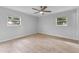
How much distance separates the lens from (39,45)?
6.15 ft

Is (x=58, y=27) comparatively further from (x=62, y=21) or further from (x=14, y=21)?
(x=14, y=21)

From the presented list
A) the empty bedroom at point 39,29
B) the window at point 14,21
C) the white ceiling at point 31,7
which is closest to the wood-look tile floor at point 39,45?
the empty bedroom at point 39,29

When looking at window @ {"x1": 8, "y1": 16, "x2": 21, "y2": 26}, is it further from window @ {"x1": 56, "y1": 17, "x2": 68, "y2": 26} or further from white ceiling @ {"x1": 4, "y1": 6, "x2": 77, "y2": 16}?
window @ {"x1": 56, "y1": 17, "x2": 68, "y2": 26}

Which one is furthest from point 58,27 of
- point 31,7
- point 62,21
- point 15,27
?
point 15,27

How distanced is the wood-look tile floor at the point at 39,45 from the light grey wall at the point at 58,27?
0.41 ft

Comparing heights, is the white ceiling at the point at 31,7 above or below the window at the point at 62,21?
above

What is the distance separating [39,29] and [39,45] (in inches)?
13.0

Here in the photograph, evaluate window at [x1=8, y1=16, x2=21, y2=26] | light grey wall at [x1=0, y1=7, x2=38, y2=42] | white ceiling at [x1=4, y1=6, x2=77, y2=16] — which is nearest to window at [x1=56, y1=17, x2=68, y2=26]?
white ceiling at [x1=4, y1=6, x2=77, y2=16]

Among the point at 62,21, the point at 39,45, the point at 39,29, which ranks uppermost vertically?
the point at 62,21

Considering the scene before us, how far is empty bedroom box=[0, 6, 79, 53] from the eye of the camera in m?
1.72

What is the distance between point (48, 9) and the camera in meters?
1.79

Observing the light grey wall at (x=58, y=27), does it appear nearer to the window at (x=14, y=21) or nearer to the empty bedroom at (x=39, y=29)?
the empty bedroom at (x=39, y=29)

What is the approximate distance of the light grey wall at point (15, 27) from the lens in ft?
5.59
